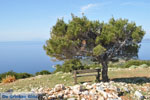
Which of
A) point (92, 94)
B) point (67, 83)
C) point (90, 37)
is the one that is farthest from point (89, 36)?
point (92, 94)

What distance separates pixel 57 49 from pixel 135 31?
4.72 meters

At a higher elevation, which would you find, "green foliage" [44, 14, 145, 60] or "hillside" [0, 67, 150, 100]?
"green foliage" [44, 14, 145, 60]

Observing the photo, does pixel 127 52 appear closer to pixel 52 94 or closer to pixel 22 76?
pixel 52 94

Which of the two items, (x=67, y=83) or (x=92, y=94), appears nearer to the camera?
→ (x=92, y=94)

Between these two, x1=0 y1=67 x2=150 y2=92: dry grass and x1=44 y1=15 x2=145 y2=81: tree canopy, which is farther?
x1=0 y1=67 x2=150 y2=92: dry grass

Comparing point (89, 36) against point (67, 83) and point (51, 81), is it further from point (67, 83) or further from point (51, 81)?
point (51, 81)

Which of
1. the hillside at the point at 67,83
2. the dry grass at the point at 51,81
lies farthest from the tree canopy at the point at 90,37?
the dry grass at the point at 51,81

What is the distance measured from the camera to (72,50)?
9.84m

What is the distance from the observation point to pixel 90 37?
34.3 feet

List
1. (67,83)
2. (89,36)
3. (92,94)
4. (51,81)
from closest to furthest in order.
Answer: (92,94), (89,36), (67,83), (51,81)

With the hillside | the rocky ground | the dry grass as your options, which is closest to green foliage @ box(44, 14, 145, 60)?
the hillside

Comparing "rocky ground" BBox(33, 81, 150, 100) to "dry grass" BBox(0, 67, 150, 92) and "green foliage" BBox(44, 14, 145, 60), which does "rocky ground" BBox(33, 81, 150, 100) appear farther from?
"dry grass" BBox(0, 67, 150, 92)

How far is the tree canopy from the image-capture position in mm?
9461

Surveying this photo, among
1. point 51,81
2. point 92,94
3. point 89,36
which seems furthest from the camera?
point 51,81
